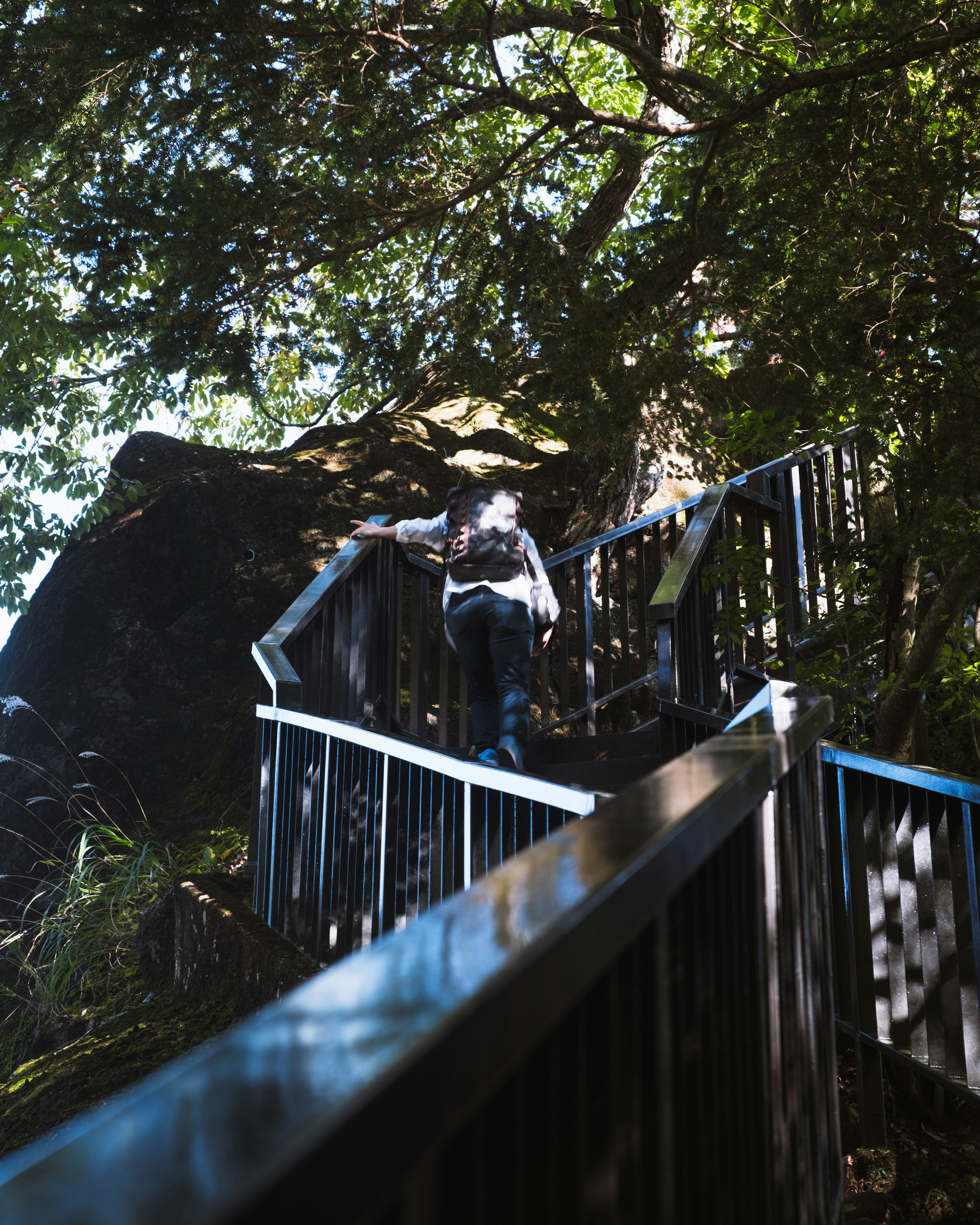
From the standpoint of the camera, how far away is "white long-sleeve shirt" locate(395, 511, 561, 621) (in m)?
5.03

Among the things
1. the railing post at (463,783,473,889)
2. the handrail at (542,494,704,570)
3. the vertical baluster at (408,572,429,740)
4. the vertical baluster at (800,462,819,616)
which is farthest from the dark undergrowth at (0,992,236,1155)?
the vertical baluster at (800,462,819,616)

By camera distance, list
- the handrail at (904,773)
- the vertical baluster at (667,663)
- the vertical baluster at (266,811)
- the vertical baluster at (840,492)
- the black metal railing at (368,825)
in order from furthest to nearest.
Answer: the vertical baluster at (840,492) → the vertical baluster at (667,663) → the vertical baluster at (266,811) → the handrail at (904,773) → the black metal railing at (368,825)

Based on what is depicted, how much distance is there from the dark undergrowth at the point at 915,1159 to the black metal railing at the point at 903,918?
0.22 m

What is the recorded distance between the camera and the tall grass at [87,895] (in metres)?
5.34

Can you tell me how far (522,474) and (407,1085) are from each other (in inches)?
408

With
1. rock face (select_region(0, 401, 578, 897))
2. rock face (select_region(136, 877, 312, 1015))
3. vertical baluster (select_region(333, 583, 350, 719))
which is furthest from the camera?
rock face (select_region(0, 401, 578, 897))

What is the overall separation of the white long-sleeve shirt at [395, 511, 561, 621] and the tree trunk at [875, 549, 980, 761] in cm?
178

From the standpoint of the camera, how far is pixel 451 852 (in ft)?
9.89

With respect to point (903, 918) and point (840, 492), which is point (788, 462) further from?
point (903, 918)

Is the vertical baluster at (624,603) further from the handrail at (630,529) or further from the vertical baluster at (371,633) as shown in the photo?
the vertical baluster at (371,633)

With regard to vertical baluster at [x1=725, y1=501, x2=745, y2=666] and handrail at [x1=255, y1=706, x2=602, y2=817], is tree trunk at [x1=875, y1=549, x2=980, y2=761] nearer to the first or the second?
vertical baluster at [x1=725, y1=501, x2=745, y2=666]

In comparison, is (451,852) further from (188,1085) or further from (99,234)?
(99,234)

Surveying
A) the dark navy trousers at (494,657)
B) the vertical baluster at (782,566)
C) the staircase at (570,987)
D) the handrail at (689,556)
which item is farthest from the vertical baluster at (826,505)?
the dark navy trousers at (494,657)

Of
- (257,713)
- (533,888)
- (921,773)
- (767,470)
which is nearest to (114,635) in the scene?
(257,713)
